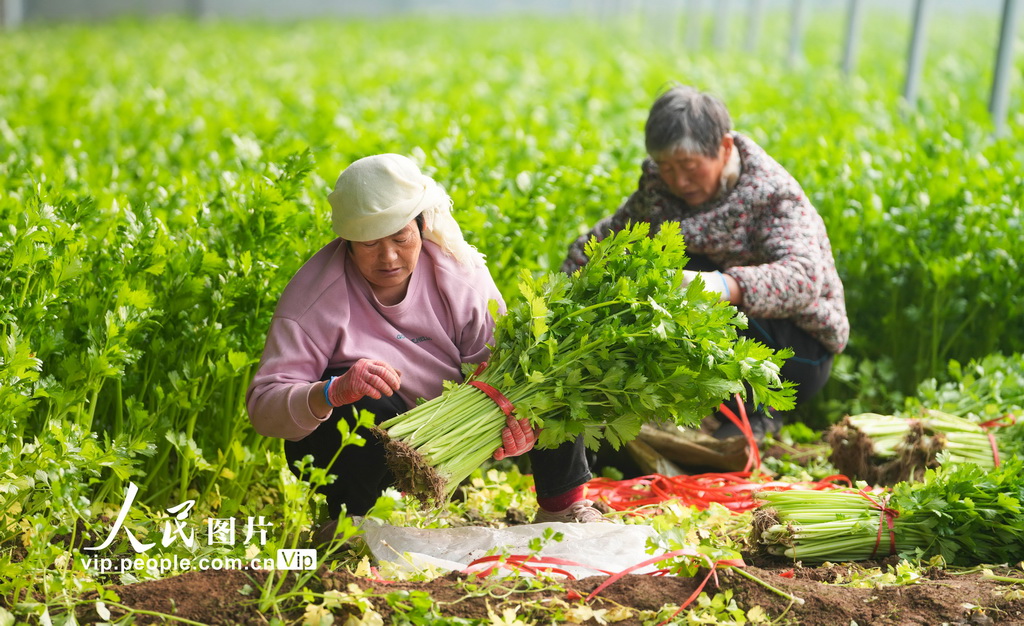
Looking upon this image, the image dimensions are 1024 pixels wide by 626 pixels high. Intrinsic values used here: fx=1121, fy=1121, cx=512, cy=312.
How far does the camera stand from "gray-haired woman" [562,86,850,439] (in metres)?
3.74

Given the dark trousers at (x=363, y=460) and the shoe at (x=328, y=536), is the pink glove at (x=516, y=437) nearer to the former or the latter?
the dark trousers at (x=363, y=460)

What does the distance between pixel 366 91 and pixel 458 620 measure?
8.35 metres

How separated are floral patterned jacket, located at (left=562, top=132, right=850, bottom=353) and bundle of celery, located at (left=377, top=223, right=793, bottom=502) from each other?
33.6 inches

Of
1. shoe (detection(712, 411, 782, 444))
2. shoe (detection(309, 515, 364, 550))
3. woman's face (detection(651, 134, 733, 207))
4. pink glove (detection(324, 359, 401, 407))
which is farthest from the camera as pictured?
shoe (detection(712, 411, 782, 444))

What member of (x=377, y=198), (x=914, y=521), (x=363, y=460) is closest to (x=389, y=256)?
(x=377, y=198)

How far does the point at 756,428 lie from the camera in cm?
425

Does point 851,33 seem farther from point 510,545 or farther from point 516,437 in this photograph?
point 510,545

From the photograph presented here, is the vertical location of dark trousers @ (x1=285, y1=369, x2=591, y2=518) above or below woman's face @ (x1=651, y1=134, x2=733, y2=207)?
below

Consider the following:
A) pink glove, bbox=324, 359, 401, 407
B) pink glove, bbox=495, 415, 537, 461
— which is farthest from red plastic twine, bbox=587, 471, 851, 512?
pink glove, bbox=324, 359, 401, 407

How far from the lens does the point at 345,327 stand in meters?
3.03

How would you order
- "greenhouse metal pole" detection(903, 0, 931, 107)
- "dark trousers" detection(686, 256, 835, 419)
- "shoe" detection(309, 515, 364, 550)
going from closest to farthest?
"shoe" detection(309, 515, 364, 550) < "dark trousers" detection(686, 256, 835, 419) < "greenhouse metal pole" detection(903, 0, 931, 107)

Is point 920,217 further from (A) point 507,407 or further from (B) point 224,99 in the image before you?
(B) point 224,99

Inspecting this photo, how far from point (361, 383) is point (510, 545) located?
2.02 feet

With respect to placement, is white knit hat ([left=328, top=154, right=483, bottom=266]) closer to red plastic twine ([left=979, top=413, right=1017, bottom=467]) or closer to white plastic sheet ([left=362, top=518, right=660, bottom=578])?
white plastic sheet ([left=362, top=518, right=660, bottom=578])
